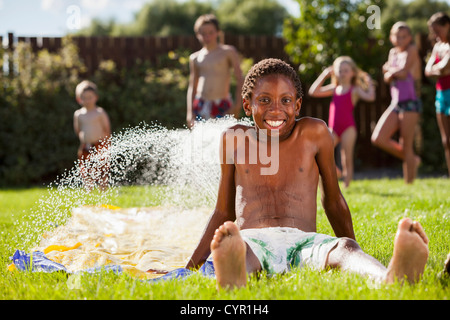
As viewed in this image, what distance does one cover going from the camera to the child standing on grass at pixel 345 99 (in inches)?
253

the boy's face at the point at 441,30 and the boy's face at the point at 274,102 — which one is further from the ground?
the boy's face at the point at 441,30

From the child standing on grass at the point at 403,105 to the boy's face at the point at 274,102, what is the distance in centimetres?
401

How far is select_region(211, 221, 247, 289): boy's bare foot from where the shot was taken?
1.84m

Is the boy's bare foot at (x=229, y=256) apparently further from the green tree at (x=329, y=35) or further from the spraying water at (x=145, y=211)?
the green tree at (x=329, y=35)

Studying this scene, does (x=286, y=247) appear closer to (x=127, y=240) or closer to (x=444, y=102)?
(x=127, y=240)

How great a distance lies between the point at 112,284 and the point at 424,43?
893cm

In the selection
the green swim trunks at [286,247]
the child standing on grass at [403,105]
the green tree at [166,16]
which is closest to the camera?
the green swim trunks at [286,247]

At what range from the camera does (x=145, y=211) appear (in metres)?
4.48

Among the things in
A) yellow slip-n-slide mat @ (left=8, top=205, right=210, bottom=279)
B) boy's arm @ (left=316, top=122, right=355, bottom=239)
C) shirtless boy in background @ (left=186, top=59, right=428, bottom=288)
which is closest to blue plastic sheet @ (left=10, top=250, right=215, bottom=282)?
yellow slip-n-slide mat @ (left=8, top=205, right=210, bottom=279)

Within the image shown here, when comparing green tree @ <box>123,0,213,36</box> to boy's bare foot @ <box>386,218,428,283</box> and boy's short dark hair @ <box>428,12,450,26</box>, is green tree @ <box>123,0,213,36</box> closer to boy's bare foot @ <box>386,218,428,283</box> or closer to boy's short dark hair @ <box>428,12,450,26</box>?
boy's short dark hair @ <box>428,12,450,26</box>

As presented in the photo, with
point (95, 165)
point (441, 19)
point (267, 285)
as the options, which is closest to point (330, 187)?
point (267, 285)

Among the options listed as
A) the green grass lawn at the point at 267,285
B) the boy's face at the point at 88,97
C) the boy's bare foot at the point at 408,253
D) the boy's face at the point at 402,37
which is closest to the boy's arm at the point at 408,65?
the boy's face at the point at 402,37

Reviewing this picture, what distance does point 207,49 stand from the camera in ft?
18.5
